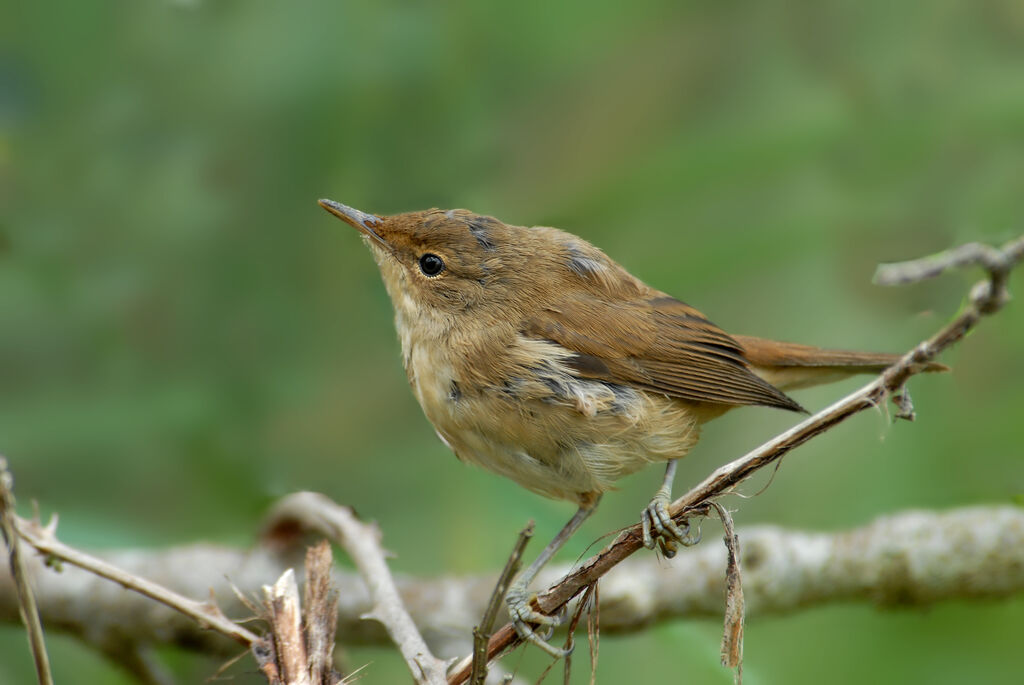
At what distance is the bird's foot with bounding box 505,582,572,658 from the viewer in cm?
219

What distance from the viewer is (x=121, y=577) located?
191cm

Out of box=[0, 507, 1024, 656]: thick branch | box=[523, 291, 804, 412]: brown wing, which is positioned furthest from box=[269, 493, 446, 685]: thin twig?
box=[523, 291, 804, 412]: brown wing

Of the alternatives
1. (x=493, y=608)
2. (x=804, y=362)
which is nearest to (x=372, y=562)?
(x=493, y=608)

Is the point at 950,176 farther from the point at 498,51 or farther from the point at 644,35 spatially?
the point at 498,51

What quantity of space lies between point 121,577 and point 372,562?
2.96ft

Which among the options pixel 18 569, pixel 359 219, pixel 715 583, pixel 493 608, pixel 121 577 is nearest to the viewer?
pixel 18 569

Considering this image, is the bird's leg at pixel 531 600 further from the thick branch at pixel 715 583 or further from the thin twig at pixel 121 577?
the thin twig at pixel 121 577

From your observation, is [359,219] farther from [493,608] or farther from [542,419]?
[493,608]

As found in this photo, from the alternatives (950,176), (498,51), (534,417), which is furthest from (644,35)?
(534,417)

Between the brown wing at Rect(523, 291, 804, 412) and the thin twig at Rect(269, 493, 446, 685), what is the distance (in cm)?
78

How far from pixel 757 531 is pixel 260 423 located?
1771 mm

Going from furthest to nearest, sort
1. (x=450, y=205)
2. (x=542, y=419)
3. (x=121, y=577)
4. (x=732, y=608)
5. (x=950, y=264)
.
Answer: (x=450, y=205) < (x=542, y=419) < (x=121, y=577) < (x=732, y=608) < (x=950, y=264)

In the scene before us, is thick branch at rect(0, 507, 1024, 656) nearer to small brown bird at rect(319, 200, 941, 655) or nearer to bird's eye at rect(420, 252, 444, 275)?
small brown bird at rect(319, 200, 941, 655)

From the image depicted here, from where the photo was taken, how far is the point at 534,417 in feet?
8.59
